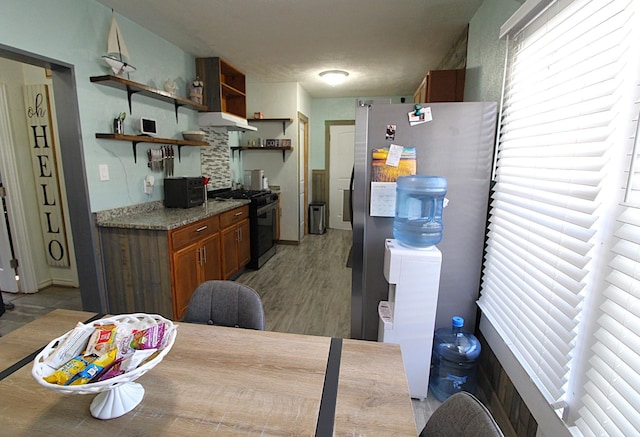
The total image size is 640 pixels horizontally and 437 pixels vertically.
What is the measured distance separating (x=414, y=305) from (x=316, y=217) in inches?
167

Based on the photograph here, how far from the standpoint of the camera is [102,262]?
249cm

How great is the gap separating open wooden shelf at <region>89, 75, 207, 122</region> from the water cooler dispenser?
7.68 ft

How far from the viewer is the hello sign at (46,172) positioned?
3018mm

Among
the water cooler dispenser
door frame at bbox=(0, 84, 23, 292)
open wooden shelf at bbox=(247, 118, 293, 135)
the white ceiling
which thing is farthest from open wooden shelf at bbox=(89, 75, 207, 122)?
the water cooler dispenser

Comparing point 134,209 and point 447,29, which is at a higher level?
point 447,29

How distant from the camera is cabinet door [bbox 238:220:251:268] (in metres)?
3.66

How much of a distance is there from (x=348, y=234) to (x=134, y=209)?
3.95 meters

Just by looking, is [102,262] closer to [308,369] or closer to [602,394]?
[308,369]

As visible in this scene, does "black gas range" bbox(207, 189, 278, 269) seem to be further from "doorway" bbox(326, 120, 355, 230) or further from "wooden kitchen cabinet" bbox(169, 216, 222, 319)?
"doorway" bbox(326, 120, 355, 230)

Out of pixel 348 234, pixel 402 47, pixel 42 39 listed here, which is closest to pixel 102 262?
pixel 42 39

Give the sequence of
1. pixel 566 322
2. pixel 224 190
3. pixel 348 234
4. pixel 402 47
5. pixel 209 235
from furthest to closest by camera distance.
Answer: pixel 348 234
pixel 224 190
pixel 402 47
pixel 209 235
pixel 566 322

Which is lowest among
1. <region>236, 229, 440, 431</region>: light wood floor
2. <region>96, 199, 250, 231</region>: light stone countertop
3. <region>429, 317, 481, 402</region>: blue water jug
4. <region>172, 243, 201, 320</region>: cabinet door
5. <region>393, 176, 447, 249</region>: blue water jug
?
<region>236, 229, 440, 431</region>: light wood floor

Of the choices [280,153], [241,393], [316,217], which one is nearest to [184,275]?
[241,393]

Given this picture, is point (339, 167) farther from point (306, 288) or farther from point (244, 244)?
point (306, 288)
